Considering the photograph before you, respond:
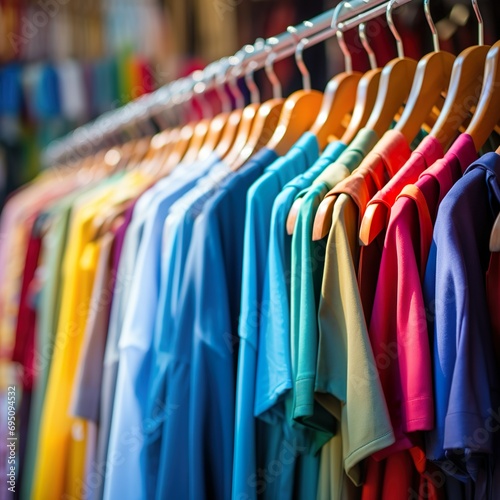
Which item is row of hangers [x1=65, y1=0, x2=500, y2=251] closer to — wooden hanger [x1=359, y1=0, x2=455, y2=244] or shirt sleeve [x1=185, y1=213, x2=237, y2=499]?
wooden hanger [x1=359, y1=0, x2=455, y2=244]

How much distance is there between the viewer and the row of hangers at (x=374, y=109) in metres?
0.92

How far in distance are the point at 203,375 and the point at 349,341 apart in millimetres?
260

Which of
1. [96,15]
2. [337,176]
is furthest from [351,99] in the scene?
[96,15]

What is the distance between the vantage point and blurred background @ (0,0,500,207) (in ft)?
9.60

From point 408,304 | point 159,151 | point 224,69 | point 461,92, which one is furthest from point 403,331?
→ point 159,151

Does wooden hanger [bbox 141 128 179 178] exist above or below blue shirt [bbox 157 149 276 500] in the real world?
above

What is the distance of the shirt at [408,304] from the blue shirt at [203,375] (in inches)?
9.8

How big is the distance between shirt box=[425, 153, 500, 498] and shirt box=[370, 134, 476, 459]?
0.02 m

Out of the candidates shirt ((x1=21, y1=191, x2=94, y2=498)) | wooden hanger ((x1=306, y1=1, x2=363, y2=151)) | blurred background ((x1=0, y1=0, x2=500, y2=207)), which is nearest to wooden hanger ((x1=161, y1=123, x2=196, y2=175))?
shirt ((x1=21, y1=191, x2=94, y2=498))

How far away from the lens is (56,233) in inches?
63.7

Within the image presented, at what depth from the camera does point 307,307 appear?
35.2 inches

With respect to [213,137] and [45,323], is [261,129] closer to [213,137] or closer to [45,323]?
[213,137]

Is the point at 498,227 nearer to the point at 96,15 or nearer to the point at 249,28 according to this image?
the point at 249,28

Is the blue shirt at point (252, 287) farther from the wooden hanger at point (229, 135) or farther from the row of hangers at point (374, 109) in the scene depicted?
the wooden hanger at point (229, 135)
